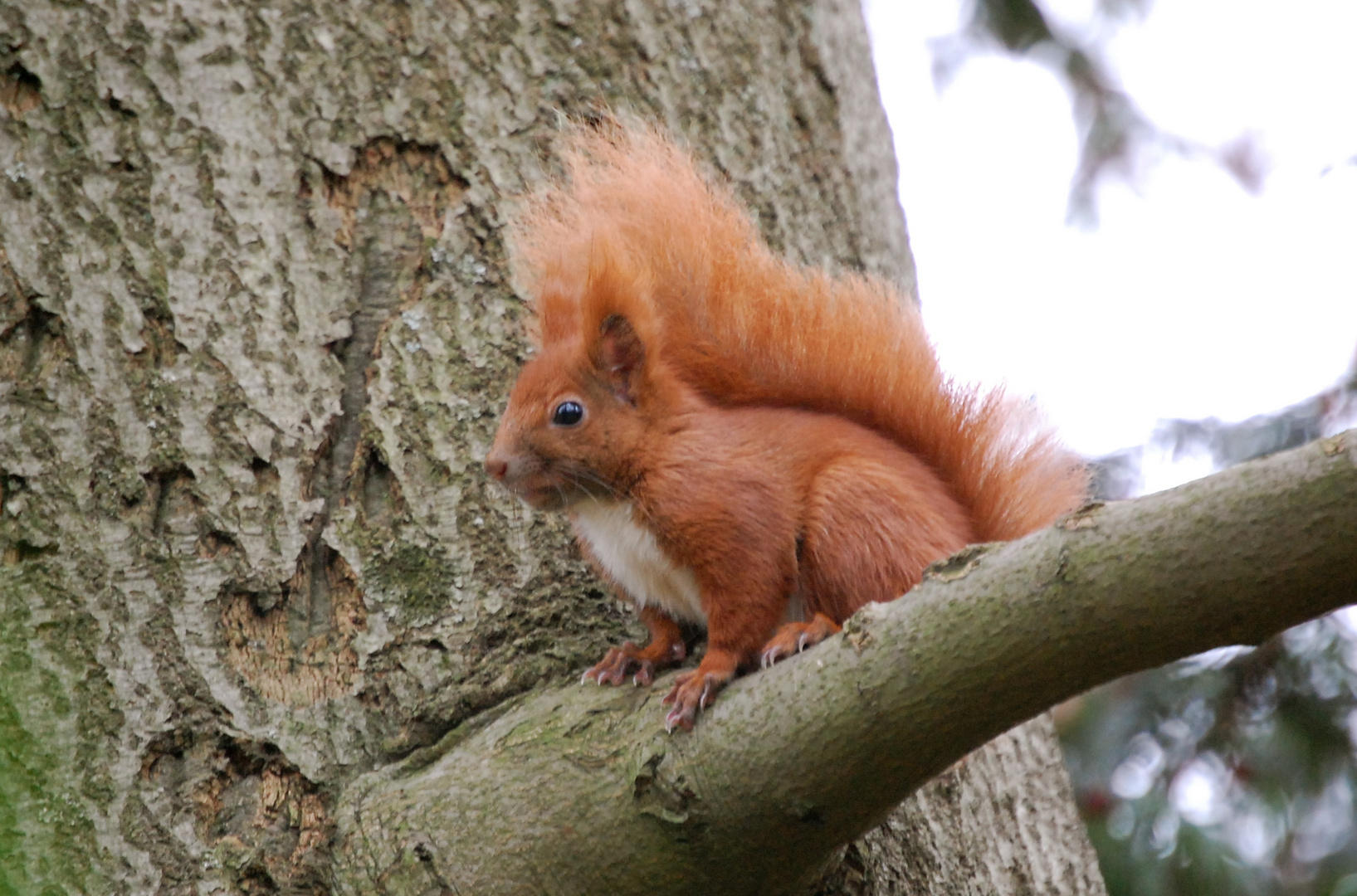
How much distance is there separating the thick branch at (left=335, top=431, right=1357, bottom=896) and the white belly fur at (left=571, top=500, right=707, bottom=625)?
20 cm

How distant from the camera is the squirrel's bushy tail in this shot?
68.0 inches

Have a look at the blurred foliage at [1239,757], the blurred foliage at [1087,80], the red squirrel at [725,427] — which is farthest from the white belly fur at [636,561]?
the blurred foliage at [1087,80]

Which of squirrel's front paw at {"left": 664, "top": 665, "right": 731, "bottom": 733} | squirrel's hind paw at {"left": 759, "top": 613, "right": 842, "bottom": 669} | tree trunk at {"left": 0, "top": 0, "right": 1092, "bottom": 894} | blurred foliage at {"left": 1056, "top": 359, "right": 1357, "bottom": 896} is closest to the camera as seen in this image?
squirrel's front paw at {"left": 664, "top": 665, "right": 731, "bottom": 733}

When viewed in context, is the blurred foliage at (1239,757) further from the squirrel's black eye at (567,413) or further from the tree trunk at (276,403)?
the squirrel's black eye at (567,413)

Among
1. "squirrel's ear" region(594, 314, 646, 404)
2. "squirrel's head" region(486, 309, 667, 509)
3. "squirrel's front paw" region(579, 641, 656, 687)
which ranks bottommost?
"squirrel's front paw" region(579, 641, 656, 687)

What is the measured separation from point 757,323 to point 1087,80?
2382mm

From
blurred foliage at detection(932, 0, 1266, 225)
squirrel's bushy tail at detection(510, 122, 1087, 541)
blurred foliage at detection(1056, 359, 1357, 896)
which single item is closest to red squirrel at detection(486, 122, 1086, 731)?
squirrel's bushy tail at detection(510, 122, 1087, 541)

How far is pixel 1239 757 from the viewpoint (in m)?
2.64

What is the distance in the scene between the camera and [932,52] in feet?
12.8

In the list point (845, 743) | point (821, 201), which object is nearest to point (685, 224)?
point (821, 201)

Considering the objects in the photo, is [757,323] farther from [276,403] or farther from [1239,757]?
[1239,757]

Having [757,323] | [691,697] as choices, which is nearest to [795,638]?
[691,697]

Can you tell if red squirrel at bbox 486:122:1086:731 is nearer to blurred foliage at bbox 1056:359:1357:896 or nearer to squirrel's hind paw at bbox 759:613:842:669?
squirrel's hind paw at bbox 759:613:842:669

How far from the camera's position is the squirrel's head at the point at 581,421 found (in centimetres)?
175
